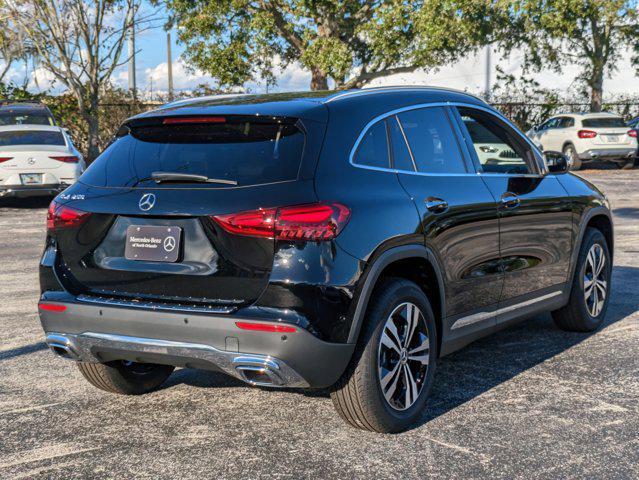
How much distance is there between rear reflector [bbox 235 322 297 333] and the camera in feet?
13.3

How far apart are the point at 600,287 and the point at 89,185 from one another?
4.09 meters

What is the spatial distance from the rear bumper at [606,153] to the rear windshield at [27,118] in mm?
15955

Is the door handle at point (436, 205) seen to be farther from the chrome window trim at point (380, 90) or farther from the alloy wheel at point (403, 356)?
the chrome window trim at point (380, 90)

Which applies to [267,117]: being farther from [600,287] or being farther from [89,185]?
[600,287]

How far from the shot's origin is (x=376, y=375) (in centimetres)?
445

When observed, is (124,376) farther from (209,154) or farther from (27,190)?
(27,190)

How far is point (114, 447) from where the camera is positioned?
447 cm

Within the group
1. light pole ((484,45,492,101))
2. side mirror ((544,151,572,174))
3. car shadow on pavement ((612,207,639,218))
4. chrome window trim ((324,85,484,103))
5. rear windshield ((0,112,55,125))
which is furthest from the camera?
light pole ((484,45,492,101))

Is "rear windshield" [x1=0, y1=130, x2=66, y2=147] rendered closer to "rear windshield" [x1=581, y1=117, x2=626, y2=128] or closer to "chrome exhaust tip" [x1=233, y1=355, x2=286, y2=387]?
"chrome exhaust tip" [x1=233, y1=355, x2=286, y2=387]

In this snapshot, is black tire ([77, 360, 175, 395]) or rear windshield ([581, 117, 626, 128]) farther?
rear windshield ([581, 117, 626, 128])

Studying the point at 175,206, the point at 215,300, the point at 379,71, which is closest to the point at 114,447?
the point at 215,300

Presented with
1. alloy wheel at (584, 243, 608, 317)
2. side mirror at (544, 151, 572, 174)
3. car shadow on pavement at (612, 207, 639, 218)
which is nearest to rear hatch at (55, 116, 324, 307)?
side mirror at (544, 151, 572, 174)

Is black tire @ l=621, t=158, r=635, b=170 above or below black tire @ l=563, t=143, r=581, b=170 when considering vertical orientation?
below

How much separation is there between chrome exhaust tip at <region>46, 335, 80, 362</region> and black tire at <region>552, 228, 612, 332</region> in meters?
3.68
